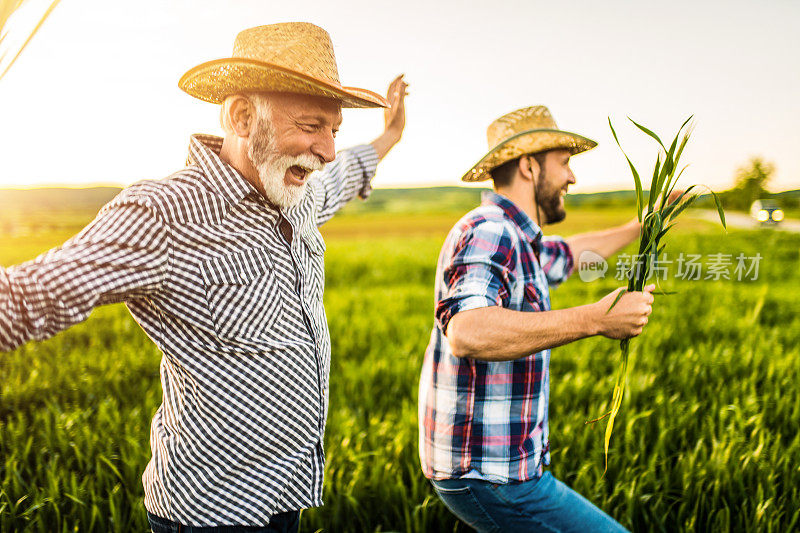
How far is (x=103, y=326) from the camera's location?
7129 millimetres

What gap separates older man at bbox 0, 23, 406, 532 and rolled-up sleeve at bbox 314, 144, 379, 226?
406 millimetres

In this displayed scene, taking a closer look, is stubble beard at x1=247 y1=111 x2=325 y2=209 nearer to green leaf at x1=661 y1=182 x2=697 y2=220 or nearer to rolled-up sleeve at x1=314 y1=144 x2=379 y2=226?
rolled-up sleeve at x1=314 y1=144 x2=379 y2=226

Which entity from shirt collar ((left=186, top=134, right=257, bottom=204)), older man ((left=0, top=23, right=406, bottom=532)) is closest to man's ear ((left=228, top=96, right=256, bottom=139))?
older man ((left=0, top=23, right=406, bottom=532))

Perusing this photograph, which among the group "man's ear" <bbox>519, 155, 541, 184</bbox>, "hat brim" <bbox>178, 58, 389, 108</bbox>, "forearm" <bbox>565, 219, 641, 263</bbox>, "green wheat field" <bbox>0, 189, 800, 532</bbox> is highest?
"hat brim" <bbox>178, 58, 389, 108</bbox>

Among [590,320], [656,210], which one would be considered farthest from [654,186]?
[590,320]

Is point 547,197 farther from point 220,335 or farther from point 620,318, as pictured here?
point 220,335

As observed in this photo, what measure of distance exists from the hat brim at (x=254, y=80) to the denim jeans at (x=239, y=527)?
1260mm

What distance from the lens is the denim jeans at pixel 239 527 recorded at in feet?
5.43

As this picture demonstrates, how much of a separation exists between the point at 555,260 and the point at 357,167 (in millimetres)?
939

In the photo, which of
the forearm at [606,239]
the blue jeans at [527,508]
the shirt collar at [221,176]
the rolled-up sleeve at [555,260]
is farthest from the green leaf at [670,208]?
the shirt collar at [221,176]

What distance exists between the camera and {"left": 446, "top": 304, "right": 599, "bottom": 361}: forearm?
1.59 m

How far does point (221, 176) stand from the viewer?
1.66 metres

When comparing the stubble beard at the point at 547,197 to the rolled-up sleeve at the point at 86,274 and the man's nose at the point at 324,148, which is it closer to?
the man's nose at the point at 324,148

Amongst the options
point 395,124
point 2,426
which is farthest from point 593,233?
point 2,426
